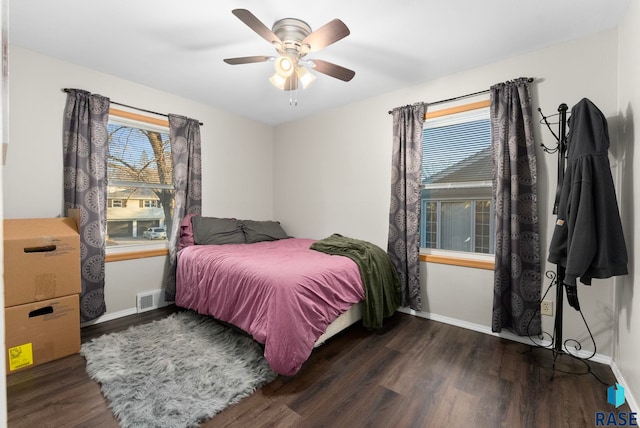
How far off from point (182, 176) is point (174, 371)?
2087mm

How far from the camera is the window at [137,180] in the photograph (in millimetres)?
2955

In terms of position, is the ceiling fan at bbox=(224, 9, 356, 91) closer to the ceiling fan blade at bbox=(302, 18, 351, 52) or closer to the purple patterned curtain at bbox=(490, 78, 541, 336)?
the ceiling fan blade at bbox=(302, 18, 351, 52)

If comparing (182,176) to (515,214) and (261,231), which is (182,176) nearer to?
(261,231)

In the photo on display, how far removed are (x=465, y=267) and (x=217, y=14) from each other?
291 centimetres

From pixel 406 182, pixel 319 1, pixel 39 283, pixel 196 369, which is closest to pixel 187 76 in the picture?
pixel 319 1

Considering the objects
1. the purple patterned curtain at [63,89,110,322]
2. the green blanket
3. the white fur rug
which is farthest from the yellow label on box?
the green blanket

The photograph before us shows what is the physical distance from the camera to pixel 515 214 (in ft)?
7.59

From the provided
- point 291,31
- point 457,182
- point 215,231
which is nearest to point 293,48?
point 291,31

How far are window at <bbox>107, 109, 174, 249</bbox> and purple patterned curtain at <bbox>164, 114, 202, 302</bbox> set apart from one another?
0.14 m

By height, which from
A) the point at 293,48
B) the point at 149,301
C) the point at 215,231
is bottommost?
the point at 149,301

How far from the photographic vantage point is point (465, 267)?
2.69 metres

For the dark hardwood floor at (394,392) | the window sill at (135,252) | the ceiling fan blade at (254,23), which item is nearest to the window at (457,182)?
the dark hardwood floor at (394,392)

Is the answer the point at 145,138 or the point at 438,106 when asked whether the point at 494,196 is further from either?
the point at 145,138

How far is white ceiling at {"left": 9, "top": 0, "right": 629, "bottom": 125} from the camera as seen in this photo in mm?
1872
